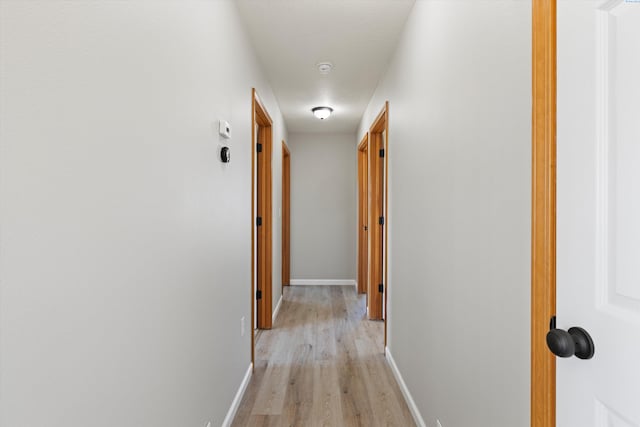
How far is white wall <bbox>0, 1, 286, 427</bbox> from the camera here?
64cm

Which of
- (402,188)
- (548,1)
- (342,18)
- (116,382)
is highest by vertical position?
(342,18)

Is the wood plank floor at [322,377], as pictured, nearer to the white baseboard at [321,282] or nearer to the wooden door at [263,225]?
the wooden door at [263,225]

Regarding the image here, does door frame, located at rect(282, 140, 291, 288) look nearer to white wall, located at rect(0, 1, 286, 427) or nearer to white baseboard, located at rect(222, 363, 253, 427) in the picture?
white baseboard, located at rect(222, 363, 253, 427)

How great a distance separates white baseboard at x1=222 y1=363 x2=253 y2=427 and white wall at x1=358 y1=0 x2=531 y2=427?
1.06 meters

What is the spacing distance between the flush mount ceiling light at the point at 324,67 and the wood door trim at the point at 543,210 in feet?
7.71

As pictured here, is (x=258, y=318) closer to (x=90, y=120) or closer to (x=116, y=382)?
(x=116, y=382)

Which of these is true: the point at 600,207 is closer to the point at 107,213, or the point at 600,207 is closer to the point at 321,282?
the point at 107,213

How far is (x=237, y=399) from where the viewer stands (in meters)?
2.24

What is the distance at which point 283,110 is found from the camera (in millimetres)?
4559

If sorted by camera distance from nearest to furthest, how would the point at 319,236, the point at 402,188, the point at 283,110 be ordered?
1. the point at 402,188
2. the point at 283,110
3. the point at 319,236

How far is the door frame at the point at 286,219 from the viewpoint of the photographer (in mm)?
5492

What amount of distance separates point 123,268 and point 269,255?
2742 mm

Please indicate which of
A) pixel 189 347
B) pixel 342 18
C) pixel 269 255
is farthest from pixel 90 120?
pixel 269 255

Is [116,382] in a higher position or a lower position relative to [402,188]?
lower
